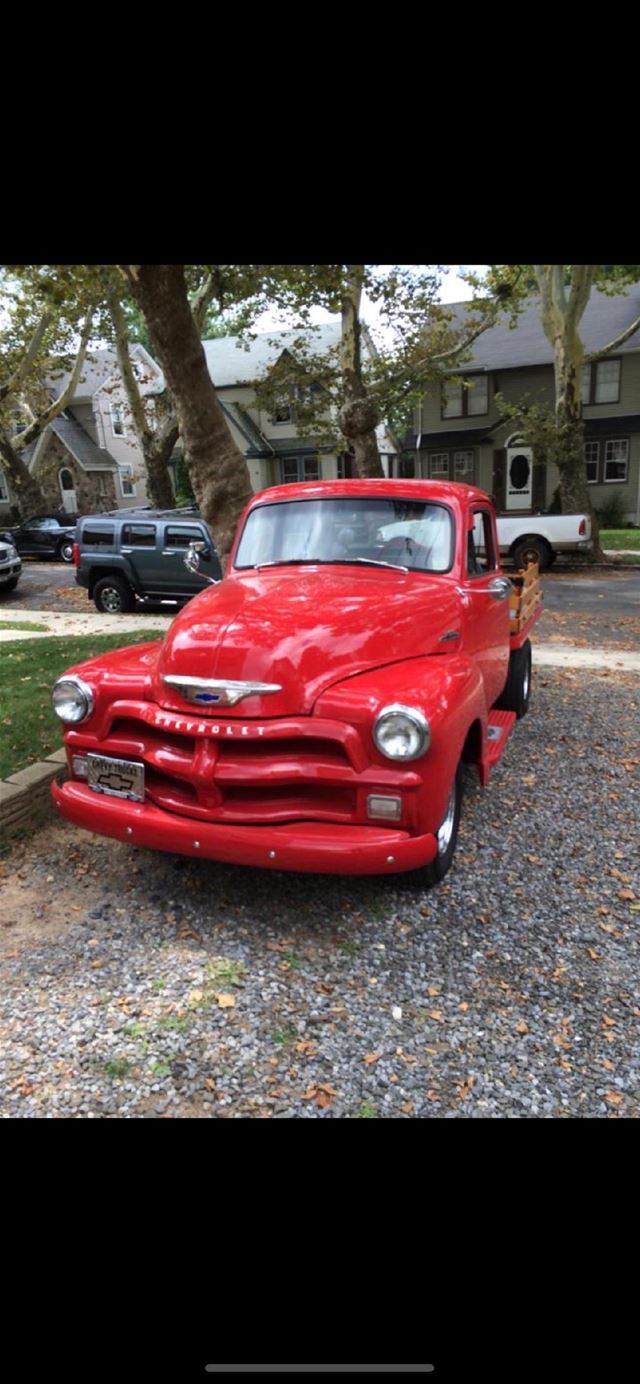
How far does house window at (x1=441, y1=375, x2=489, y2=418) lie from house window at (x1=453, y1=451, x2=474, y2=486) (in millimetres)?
1285

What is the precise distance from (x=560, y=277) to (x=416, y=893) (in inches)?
682

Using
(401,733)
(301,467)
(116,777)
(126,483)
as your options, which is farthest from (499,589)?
(126,483)

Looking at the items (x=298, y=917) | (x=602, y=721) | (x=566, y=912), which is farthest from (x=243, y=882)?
(x=602, y=721)

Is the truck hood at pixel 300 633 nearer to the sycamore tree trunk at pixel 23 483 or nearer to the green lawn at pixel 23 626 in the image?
the green lawn at pixel 23 626

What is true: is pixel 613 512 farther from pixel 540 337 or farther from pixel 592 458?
pixel 540 337

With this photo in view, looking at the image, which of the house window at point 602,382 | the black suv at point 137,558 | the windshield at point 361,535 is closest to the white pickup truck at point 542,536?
the black suv at point 137,558

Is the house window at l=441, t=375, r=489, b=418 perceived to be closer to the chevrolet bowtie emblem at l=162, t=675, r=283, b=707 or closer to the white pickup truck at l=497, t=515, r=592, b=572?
the white pickup truck at l=497, t=515, r=592, b=572

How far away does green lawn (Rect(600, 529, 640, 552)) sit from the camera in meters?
20.3

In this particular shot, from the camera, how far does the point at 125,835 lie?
3371 mm

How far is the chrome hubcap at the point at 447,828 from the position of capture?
3529 millimetres

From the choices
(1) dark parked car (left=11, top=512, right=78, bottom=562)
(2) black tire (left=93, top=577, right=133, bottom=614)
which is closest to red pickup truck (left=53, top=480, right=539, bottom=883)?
(2) black tire (left=93, top=577, right=133, bottom=614)

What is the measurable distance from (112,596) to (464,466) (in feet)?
55.4

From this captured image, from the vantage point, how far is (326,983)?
309 centimetres

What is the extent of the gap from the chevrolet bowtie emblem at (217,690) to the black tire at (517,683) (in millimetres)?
3181
